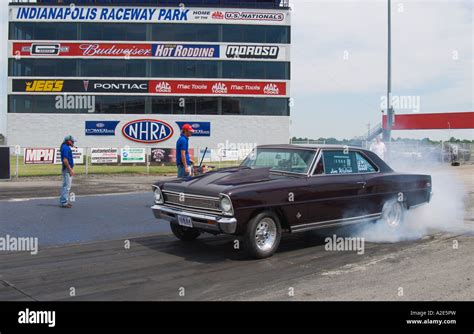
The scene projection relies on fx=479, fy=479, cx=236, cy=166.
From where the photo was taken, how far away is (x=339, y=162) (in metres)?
7.75

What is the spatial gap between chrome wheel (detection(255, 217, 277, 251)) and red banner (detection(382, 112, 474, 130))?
4178 cm

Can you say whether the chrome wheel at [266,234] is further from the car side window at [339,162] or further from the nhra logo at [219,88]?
the nhra logo at [219,88]

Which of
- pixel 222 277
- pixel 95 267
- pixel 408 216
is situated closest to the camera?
pixel 222 277

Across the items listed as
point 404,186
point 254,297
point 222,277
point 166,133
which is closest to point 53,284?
point 222,277

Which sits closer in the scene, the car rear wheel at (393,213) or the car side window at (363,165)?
the car side window at (363,165)

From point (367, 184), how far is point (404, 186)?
109 cm

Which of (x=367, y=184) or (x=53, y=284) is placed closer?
(x=53, y=284)

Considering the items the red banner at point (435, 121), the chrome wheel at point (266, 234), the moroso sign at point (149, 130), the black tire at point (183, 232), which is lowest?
the black tire at point (183, 232)

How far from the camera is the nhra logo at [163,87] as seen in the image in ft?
137

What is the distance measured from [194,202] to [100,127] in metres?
36.8

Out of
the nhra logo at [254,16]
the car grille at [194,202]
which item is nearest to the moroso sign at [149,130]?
the nhra logo at [254,16]

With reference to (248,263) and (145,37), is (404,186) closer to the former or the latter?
(248,263)

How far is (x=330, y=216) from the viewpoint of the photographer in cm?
733

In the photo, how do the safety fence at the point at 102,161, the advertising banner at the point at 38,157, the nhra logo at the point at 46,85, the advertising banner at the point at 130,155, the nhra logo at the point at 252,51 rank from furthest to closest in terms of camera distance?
1. the nhra logo at the point at 252,51
2. the nhra logo at the point at 46,85
3. the advertising banner at the point at 130,155
4. the safety fence at the point at 102,161
5. the advertising banner at the point at 38,157
